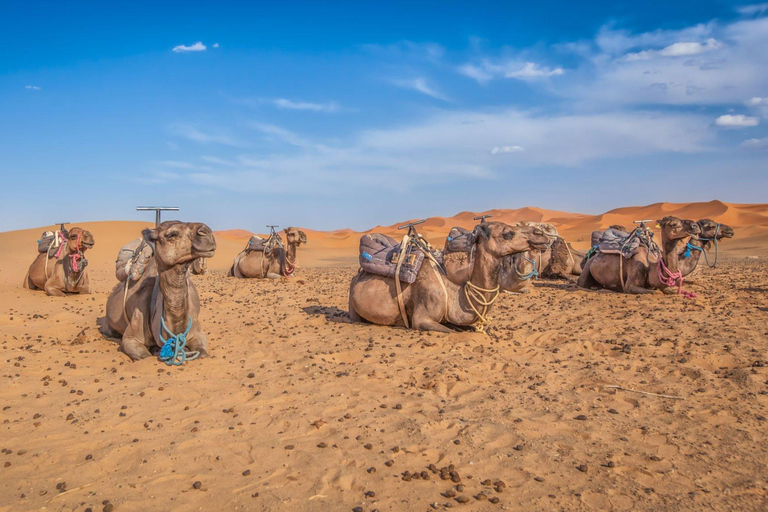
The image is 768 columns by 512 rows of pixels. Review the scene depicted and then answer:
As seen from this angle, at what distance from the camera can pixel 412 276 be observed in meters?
8.09

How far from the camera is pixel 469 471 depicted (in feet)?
12.7

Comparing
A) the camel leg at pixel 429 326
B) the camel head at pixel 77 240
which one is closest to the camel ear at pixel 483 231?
the camel leg at pixel 429 326

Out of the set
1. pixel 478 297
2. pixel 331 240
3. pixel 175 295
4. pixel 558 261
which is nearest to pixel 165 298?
pixel 175 295

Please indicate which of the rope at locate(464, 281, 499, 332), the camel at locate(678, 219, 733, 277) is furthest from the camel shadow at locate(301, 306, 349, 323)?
the camel at locate(678, 219, 733, 277)

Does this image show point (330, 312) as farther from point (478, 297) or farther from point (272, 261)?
point (272, 261)

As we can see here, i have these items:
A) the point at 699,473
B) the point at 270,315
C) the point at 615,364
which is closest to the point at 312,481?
the point at 699,473

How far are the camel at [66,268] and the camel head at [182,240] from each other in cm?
739

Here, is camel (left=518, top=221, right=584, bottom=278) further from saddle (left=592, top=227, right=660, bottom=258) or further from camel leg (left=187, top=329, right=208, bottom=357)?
camel leg (left=187, top=329, right=208, bottom=357)

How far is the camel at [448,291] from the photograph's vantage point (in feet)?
24.6

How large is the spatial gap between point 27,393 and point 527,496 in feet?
17.3

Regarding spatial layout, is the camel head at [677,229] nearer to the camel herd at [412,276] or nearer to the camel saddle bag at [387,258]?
the camel herd at [412,276]

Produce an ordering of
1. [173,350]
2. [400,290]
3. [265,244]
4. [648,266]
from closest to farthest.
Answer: [173,350]
[400,290]
[648,266]
[265,244]

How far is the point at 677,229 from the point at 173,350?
10.3 m

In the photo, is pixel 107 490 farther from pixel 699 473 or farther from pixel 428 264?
pixel 428 264
